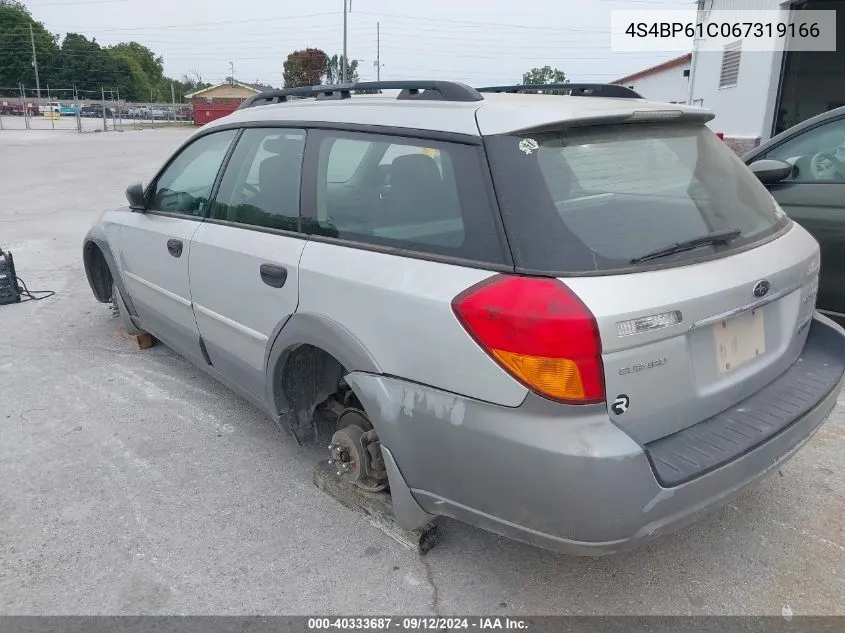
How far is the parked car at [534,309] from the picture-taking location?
1.90 meters

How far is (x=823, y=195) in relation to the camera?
4117mm

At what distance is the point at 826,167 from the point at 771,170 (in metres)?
0.38

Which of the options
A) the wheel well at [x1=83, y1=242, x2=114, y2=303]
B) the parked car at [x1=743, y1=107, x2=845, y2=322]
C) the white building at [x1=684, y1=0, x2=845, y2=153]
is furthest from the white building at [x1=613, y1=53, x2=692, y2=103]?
the wheel well at [x1=83, y1=242, x2=114, y2=303]

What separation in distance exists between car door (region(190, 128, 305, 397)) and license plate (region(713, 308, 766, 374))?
1600mm

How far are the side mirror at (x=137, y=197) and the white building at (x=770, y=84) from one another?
38.6ft

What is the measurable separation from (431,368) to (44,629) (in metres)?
1.63

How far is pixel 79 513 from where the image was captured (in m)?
2.87

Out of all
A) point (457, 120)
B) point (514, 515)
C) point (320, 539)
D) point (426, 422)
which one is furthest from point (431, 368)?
point (320, 539)

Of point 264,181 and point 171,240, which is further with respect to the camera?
point 171,240

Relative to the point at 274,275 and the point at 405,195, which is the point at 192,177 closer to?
the point at 274,275

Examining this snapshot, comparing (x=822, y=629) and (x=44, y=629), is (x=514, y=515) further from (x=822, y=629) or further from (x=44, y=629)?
(x=44, y=629)

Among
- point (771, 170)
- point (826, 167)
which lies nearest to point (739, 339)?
point (771, 170)

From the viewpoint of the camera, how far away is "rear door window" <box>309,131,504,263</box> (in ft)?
6.93

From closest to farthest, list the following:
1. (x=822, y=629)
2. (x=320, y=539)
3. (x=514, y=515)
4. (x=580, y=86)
Result: (x=514, y=515)
(x=822, y=629)
(x=320, y=539)
(x=580, y=86)
